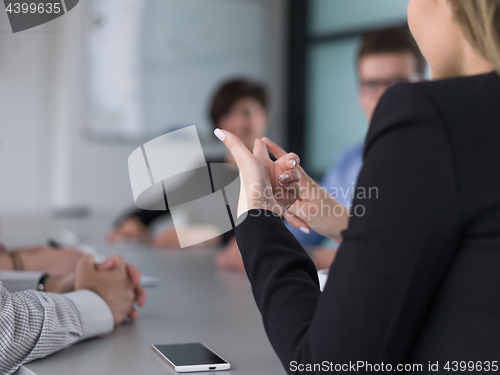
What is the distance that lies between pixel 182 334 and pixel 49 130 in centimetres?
274

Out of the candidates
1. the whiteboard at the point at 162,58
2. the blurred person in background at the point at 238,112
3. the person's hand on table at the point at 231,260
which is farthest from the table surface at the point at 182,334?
the whiteboard at the point at 162,58

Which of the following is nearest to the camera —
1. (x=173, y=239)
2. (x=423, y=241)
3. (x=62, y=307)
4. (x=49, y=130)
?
(x=423, y=241)

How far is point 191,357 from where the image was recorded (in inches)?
26.9

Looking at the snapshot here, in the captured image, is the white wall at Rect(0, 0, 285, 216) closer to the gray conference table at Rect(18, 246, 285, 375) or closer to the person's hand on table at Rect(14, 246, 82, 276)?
the person's hand on table at Rect(14, 246, 82, 276)

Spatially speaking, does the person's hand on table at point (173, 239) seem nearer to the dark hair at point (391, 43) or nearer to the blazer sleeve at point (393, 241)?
the dark hair at point (391, 43)

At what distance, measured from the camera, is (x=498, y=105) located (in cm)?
49

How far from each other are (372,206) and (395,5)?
3.35 m

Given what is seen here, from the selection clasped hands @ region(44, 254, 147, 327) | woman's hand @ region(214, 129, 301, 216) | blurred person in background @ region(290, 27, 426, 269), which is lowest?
clasped hands @ region(44, 254, 147, 327)

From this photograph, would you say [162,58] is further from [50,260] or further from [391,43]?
[50,260]

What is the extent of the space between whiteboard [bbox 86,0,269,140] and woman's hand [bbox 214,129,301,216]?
2.84 m

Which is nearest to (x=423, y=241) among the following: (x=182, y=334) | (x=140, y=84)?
(x=182, y=334)

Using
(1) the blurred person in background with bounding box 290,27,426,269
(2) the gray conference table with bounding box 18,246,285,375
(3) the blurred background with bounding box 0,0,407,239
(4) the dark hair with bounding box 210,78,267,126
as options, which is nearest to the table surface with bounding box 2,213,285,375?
(2) the gray conference table with bounding box 18,246,285,375

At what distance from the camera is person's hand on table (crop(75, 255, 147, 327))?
85 centimetres

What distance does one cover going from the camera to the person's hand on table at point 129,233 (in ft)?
6.76
